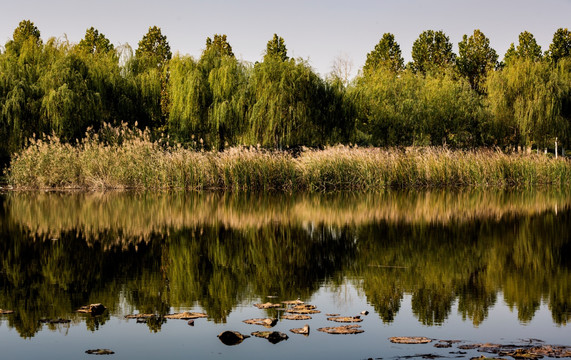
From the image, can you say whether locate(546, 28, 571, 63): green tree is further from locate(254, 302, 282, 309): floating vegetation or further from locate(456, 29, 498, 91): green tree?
locate(254, 302, 282, 309): floating vegetation

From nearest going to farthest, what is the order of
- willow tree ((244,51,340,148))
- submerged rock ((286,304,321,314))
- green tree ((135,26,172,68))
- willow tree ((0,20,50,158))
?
submerged rock ((286,304,321,314))
willow tree ((0,20,50,158))
willow tree ((244,51,340,148))
green tree ((135,26,172,68))

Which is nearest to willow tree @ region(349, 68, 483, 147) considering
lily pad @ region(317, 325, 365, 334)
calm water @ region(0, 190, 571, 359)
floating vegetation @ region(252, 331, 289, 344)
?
calm water @ region(0, 190, 571, 359)

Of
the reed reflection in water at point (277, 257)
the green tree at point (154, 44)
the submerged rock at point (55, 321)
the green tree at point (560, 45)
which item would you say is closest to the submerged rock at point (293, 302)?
the reed reflection in water at point (277, 257)

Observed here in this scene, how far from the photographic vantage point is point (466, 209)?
16.5m

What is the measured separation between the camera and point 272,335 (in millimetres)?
5395

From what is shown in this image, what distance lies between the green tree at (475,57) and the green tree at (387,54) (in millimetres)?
4961

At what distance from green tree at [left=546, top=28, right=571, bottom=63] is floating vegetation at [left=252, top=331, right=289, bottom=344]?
156ft

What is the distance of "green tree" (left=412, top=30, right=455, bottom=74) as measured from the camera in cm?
5422

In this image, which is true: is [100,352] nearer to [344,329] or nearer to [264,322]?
[264,322]

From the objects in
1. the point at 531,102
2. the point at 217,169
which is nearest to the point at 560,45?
the point at 531,102

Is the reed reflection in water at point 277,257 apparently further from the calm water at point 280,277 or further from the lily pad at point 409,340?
the lily pad at point 409,340

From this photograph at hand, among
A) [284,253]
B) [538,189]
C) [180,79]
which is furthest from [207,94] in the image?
[284,253]

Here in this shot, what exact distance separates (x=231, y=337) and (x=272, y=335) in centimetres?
31

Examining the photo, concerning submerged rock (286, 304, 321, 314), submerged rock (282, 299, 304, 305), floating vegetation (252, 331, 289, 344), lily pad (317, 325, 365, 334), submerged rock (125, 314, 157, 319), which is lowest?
floating vegetation (252, 331, 289, 344)
